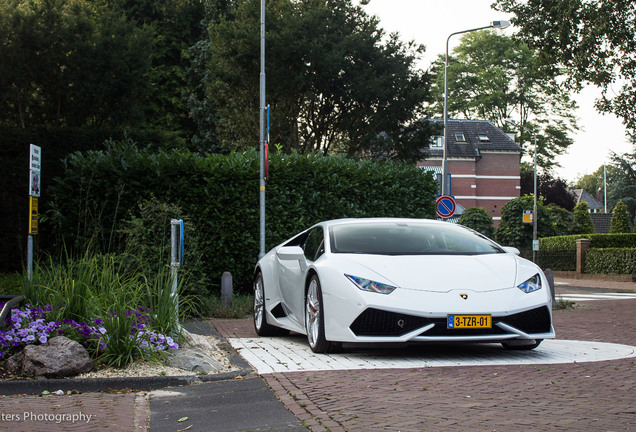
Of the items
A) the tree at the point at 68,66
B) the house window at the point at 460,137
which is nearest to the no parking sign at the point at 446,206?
the tree at the point at 68,66

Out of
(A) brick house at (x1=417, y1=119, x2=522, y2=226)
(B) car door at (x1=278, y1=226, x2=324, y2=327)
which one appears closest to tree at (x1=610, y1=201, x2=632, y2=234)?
(A) brick house at (x1=417, y1=119, x2=522, y2=226)

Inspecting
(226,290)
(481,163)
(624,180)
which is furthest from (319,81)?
(624,180)

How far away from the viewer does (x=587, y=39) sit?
68.0 ft

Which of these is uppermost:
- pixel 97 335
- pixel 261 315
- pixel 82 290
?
pixel 82 290

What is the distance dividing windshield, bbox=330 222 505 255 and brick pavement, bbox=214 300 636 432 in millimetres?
1675

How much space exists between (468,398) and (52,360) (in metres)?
3.38

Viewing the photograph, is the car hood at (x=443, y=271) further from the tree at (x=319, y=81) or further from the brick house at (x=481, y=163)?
the brick house at (x=481, y=163)

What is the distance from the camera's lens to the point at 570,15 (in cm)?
2084

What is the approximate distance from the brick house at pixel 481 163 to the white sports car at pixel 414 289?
61.2m

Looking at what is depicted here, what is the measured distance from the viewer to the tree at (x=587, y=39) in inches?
800

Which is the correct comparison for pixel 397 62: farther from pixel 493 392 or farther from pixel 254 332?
pixel 493 392

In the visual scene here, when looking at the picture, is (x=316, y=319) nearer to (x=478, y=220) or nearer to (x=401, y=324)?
(x=401, y=324)

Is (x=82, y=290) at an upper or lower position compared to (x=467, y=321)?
upper

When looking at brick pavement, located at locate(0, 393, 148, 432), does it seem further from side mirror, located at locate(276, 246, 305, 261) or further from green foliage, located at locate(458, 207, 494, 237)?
green foliage, located at locate(458, 207, 494, 237)
